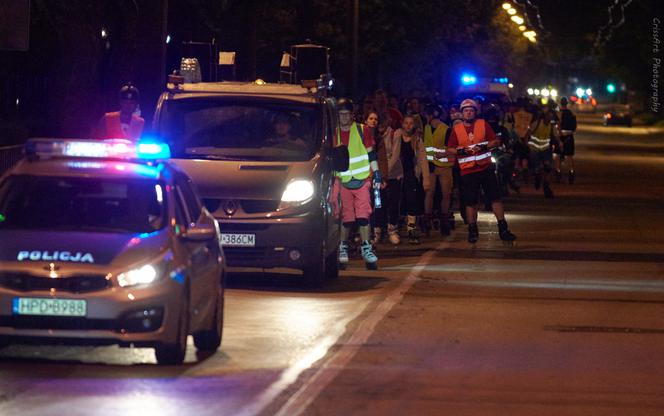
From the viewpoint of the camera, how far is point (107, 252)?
10.6 meters

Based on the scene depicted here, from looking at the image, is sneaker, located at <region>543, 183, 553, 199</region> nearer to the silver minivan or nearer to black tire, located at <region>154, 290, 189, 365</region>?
the silver minivan

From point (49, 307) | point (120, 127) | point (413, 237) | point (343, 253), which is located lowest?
point (413, 237)

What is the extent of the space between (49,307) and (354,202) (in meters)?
9.00

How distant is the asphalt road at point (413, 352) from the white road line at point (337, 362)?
0.02 metres

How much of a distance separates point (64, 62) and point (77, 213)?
70.6ft

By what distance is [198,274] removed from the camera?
36.6ft

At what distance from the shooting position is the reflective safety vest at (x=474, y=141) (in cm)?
2194

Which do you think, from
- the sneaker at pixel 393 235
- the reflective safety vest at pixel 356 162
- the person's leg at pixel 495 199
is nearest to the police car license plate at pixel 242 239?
the reflective safety vest at pixel 356 162

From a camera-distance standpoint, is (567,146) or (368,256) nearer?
(368,256)

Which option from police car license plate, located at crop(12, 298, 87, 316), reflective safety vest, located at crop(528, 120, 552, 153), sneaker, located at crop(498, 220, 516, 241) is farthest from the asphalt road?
reflective safety vest, located at crop(528, 120, 552, 153)

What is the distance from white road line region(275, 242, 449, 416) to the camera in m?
9.43

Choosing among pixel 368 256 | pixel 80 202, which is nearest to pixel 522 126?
pixel 368 256

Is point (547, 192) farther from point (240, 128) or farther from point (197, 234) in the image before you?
point (197, 234)

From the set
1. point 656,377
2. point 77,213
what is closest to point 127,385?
point 77,213
